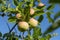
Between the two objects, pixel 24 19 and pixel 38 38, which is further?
pixel 38 38

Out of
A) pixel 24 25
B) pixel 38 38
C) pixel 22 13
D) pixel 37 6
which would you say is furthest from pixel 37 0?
pixel 38 38

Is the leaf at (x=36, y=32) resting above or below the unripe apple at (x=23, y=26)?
above

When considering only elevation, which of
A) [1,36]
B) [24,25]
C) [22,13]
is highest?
[1,36]

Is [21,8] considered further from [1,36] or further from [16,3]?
[1,36]

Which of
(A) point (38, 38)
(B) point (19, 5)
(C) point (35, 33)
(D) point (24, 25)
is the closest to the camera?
(D) point (24, 25)

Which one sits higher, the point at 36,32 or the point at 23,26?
the point at 36,32

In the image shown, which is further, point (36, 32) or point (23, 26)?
point (36, 32)

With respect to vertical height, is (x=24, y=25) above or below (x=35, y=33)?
below

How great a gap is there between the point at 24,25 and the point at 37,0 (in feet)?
1.33

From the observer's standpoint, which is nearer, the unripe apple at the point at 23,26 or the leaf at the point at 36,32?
the unripe apple at the point at 23,26

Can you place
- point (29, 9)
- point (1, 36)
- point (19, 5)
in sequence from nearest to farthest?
point (29, 9)
point (19, 5)
point (1, 36)

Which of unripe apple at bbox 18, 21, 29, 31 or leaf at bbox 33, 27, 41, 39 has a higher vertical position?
leaf at bbox 33, 27, 41, 39

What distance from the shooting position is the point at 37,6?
4.25ft

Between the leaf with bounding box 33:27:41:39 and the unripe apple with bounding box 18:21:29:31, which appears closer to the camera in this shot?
the unripe apple with bounding box 18:21:29:31
